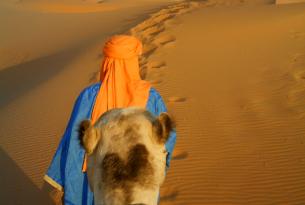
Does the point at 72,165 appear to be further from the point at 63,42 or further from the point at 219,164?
the point at 63,42

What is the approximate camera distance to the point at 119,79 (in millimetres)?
2936

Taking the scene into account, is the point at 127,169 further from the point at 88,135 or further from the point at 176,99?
the point at 176,99

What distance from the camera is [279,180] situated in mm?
5922

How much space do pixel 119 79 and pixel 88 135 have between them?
1.36 m

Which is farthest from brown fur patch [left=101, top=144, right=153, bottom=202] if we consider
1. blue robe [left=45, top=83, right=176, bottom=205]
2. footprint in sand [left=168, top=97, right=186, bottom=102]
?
footprint in sand [left=168, top=97, right=186, bottom=102]

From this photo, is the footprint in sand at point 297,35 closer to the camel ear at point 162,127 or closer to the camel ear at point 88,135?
the camel ear at point 162,127

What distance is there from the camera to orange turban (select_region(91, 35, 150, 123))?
9.51 ft

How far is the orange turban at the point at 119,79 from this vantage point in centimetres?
290

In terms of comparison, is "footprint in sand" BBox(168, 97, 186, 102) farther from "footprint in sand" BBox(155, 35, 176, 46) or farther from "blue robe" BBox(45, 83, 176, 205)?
"blue robe" BBox(45, 83, 176, 205)

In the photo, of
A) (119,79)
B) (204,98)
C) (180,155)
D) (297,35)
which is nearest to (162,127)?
(119,79)

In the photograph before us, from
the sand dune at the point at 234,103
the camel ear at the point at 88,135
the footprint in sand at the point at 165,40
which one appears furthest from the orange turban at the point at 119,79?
the footprint in sand at the point at 165,40

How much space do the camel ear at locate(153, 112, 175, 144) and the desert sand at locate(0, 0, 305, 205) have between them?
4.12 m

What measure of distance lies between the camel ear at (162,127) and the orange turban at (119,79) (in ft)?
4.03

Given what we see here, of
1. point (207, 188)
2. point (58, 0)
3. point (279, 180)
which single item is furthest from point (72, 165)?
point (58, 0)
